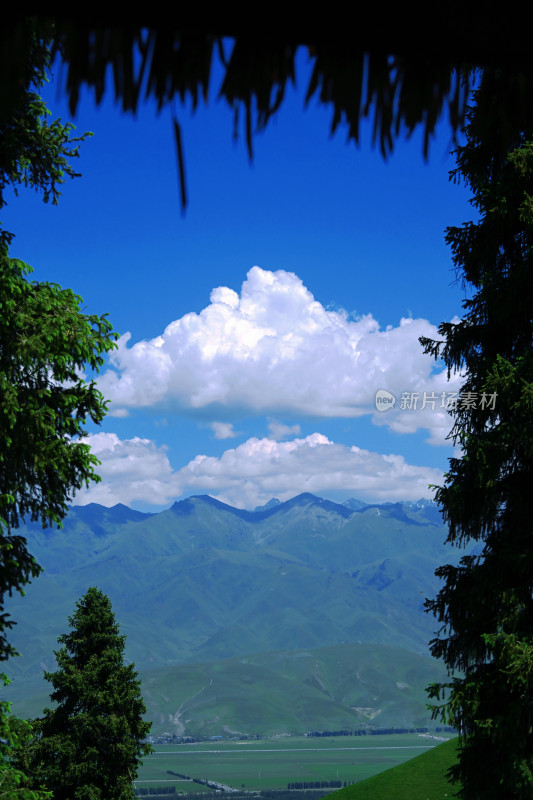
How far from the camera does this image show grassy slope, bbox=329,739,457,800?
1165 inches

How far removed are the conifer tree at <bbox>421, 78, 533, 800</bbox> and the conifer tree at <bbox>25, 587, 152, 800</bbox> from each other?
58.2 feet

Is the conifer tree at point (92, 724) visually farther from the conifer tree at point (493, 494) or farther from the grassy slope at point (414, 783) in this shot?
the conifer tree at point (493, 494)

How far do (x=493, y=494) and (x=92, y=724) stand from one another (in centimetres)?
2115

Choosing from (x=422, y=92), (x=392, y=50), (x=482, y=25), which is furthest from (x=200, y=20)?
(x=422, y=92)

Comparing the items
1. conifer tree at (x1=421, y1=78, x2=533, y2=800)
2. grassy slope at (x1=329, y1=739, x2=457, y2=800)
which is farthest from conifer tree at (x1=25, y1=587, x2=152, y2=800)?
conifer tree at (x1=421, y1=78, x2=533, y2=800)

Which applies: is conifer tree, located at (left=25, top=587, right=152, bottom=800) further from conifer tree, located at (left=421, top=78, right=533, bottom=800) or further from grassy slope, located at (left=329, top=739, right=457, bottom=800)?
conifer tree, located at (left=421, top=78, right=533, bottom=800)

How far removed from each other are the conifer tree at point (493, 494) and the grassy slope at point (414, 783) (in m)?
17.9

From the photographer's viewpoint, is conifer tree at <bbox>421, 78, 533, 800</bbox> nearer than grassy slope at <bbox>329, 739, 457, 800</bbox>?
Yes

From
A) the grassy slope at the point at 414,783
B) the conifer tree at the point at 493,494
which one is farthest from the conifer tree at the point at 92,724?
the conifer tree at the point at 493,494

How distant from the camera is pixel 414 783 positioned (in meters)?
31.9

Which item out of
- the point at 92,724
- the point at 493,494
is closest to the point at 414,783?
the point at 92,724

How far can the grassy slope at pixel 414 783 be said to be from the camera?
2959cm

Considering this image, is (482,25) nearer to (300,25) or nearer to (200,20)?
(300,25)

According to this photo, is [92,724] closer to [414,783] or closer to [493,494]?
[414,783]
